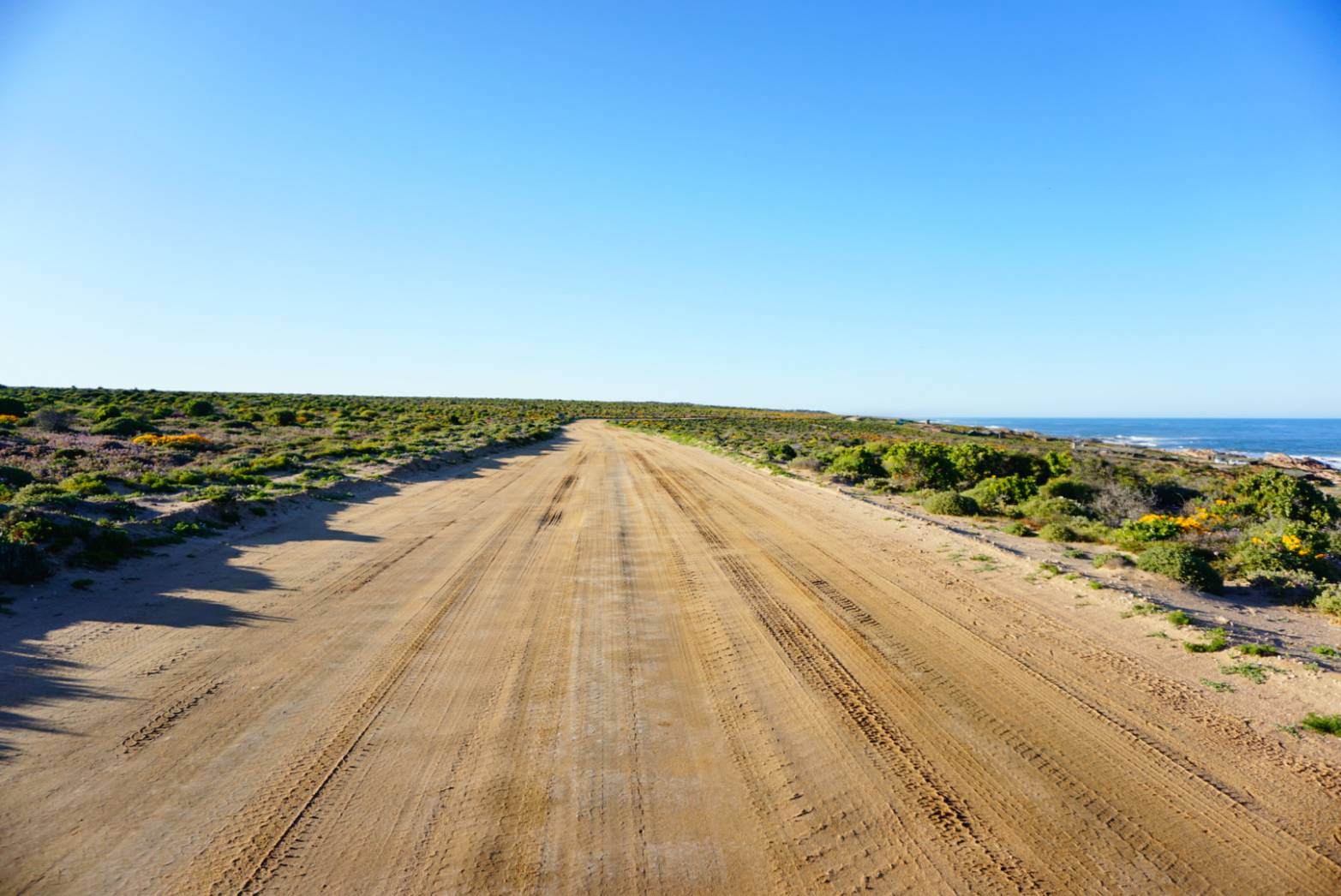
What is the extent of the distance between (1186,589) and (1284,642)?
2.12 m

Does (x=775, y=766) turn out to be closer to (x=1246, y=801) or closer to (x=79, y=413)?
(x=1246, y=801)

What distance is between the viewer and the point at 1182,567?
8648 millimetres

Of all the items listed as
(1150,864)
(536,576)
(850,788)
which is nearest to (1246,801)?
(1150,864)

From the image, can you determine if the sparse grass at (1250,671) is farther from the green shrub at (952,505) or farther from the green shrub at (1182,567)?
the green shrub at (952,505)

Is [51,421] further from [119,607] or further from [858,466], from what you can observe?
[858,466]

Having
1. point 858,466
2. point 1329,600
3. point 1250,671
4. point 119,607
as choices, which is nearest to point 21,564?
point 119,607

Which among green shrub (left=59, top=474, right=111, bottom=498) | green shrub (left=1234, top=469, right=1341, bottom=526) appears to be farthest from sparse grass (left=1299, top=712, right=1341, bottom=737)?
green shrub (left=59, top=474, right=111, bottom=498)

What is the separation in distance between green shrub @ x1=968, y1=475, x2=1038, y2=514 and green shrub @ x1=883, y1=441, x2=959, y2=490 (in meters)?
3.59

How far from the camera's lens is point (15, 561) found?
7.58 m

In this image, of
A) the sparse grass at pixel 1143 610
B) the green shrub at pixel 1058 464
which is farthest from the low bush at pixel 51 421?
the green shrub at pixel 1058 464

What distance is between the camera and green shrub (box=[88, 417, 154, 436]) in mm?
25547

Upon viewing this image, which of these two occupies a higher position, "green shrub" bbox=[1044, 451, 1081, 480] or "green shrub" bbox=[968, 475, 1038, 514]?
"green shrub" bbox=[1044, 451, 1081, 480]

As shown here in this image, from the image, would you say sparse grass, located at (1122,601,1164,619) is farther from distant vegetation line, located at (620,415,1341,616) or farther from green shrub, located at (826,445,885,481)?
green shrub, located at (826,445,885,481)

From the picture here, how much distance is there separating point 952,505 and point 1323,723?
1058 centimetres
